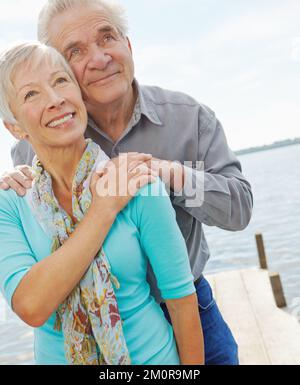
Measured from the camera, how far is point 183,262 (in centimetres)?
152

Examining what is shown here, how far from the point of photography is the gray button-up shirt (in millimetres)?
1922

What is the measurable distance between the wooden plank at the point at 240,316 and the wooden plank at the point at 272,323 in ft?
0.24

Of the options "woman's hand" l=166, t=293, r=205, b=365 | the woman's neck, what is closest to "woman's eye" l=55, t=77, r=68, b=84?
the woman's neck

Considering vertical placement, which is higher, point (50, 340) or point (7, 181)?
point (7, 181)

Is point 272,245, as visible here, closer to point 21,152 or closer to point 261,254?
point 261,254

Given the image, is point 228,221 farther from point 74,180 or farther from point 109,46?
point 109,46

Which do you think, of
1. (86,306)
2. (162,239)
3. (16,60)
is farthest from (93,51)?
(86,306)

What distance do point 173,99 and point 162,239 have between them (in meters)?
0.93

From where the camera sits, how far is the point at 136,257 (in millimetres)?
1479

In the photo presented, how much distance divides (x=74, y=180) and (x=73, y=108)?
256mm

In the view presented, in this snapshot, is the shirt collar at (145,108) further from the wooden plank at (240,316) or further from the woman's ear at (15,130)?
the wooden plank at (240,316)

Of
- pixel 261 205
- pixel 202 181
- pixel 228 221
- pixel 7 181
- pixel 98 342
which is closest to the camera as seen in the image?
pixel 98 342

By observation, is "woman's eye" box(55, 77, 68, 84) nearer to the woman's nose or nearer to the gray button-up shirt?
the woman's nose
